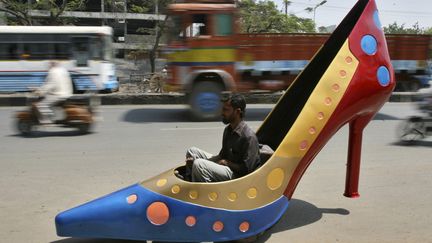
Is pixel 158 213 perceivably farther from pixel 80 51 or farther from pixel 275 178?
pixel 80 51

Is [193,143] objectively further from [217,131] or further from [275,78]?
[275,78]

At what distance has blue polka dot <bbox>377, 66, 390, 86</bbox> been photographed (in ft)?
13.8

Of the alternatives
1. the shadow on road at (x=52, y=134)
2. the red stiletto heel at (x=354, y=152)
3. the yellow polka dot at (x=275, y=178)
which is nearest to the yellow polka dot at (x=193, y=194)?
the yellow polka dot at (x=275, y=178)

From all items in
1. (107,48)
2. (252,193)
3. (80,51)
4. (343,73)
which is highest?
Result: (107,48)

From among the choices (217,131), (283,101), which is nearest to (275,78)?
(217,131)

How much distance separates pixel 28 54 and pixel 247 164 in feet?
51.6

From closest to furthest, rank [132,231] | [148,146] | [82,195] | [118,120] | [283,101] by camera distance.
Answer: [132,231] → [283,101] → [82,195] → [148,146] → [118,120]

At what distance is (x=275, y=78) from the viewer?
39.1ft

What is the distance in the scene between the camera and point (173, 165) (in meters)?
6.50

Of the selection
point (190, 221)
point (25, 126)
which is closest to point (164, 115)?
point (25, 126)

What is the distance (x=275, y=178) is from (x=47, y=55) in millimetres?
15515

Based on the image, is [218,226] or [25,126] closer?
[218,226]

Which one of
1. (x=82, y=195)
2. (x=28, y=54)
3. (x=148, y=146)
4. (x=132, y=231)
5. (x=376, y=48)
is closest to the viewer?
(x=132, y=231)

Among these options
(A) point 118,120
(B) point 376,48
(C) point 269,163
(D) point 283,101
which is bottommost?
(A) point 118,120
